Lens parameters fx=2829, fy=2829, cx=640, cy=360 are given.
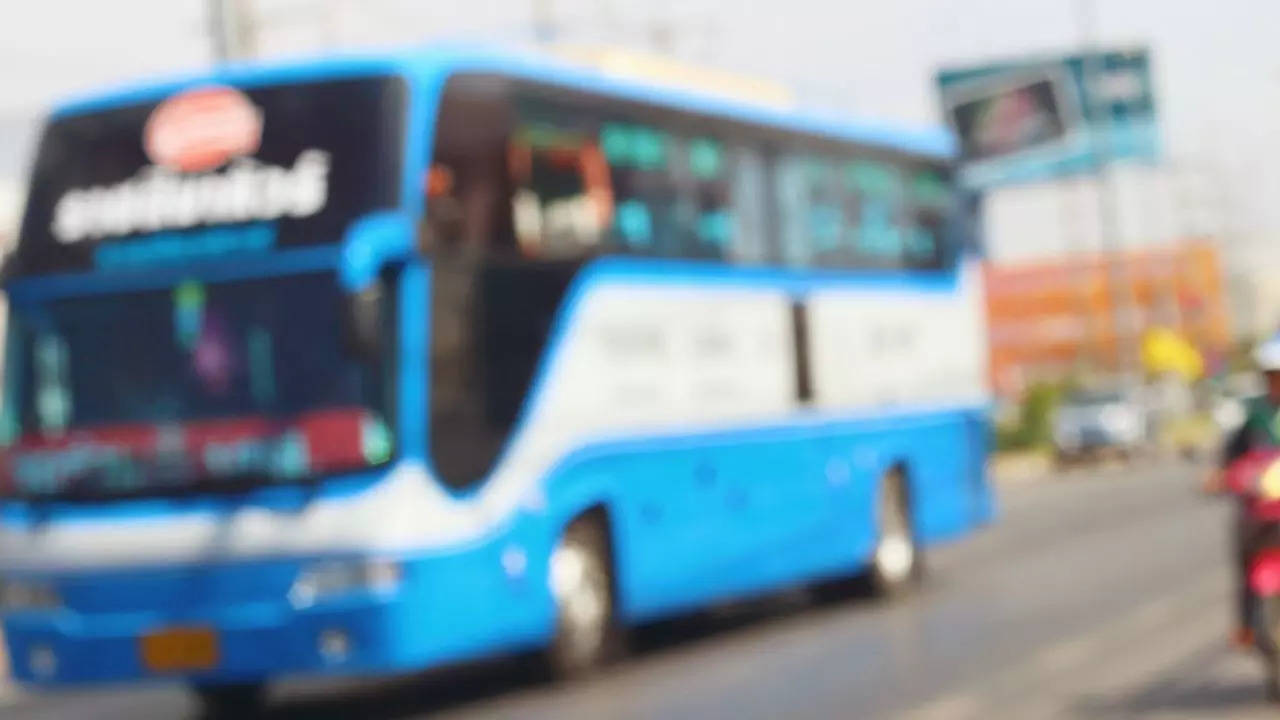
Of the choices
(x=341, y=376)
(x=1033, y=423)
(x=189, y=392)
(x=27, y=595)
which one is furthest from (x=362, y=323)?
(x=1033, y=423)

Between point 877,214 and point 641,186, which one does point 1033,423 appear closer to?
point 877,214

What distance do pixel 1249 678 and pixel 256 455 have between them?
15.4 feet

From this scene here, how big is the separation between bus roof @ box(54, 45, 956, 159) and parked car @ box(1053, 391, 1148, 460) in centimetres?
3691

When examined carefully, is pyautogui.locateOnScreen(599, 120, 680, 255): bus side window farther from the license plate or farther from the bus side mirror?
the license plate

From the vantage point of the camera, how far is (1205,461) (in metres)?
52.8

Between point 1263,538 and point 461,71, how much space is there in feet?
16.3

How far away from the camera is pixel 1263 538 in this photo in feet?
37.4

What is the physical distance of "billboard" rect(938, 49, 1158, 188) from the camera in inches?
2584

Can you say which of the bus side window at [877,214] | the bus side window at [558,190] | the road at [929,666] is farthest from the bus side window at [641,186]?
the bus side window at [877,214]

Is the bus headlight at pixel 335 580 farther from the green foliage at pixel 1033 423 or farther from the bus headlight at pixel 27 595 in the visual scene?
the green foliage at pixel 1033 423

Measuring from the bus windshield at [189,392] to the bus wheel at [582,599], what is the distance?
81.9 inches

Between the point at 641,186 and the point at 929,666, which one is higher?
the point at 641,186

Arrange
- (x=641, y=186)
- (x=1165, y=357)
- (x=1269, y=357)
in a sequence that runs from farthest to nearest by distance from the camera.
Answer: (x=1165, y=357) → (x=641, y=186) → (x=1269, y=357)

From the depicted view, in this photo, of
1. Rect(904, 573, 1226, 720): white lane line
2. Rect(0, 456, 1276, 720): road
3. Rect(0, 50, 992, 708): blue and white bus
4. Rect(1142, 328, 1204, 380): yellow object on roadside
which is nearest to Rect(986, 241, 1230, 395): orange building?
Rect(1142, 328, 1204, 380): yellow object on roadside
